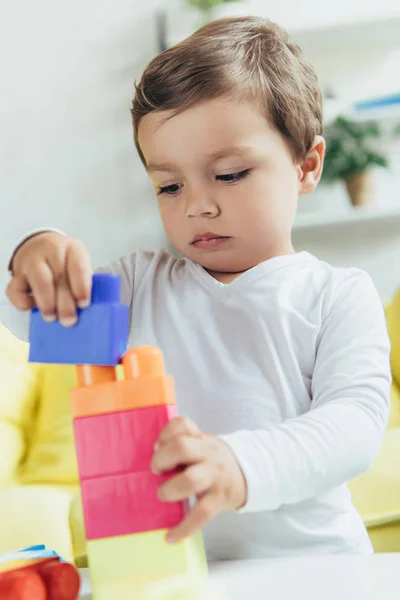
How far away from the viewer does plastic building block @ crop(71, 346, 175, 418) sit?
52cm

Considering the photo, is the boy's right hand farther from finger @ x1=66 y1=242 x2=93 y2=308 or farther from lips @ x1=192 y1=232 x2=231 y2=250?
lips @ x1=192 y1=232 x2=231 y2=250

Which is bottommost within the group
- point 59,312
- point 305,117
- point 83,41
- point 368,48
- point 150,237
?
point 150,237

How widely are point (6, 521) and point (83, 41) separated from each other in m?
1.56

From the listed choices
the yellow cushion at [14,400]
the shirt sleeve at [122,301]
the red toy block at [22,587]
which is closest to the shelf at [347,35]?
the yellow cushion at [14,400]

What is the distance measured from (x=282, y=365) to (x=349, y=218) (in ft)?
4.75

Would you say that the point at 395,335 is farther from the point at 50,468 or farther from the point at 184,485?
the point at 184,485

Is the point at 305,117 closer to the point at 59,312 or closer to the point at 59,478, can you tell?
the point at 59,312

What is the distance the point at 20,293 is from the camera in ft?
1.95

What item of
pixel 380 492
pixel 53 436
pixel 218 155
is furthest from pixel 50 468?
pixel 218 155

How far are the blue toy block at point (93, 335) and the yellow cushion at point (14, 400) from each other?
1.05m

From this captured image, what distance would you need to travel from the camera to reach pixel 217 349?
0.80 m

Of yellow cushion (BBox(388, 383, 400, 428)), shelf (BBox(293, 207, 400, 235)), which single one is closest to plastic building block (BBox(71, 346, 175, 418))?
yellow cushion (BBox(388, 383, 400, 428))

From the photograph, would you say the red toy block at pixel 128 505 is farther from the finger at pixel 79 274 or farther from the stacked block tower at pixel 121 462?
the finger at pixel 79 274

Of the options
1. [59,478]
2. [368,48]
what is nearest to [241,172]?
[59,478]
